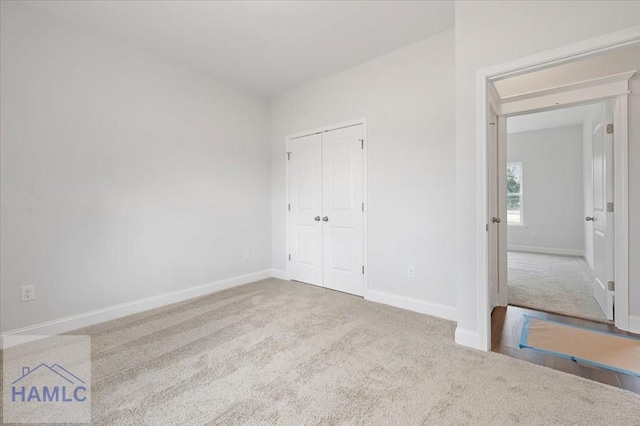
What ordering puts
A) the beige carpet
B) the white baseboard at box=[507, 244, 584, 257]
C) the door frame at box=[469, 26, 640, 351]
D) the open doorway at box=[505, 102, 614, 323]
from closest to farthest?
the beige carpet → the door frame at box=[469, 26, 640, 351] → the open doorway at box=[505, 102, 614, 323] → the white baseboard at box=[507, 244, 584, 257]

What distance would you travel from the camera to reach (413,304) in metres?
3.03

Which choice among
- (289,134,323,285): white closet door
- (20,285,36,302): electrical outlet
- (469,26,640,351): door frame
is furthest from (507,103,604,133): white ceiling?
(20,285,36,302): electrical outlet

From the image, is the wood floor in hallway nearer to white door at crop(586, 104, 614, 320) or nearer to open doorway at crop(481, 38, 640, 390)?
open doorway at crop(481, 38, 640, 390)

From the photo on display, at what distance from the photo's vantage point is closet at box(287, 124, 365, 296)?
3541 mm

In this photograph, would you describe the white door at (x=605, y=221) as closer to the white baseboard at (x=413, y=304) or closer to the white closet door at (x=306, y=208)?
the white baseboard at (x=413, y=304)

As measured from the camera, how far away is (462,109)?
2273mm

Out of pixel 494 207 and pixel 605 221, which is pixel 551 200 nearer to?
pixel 605 221

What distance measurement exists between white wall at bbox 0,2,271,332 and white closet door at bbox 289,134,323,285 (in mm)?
805

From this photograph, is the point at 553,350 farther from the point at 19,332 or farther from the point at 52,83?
the point at 52,83

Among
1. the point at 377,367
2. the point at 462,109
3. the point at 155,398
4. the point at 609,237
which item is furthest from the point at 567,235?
the point at 155,398

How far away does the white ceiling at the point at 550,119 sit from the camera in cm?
538

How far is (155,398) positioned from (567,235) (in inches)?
325

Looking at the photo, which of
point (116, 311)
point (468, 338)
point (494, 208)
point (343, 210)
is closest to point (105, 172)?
point (116, 311)

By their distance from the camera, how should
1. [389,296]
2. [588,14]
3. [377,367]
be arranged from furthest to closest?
[389,296] → [377,367] → [588,14]
